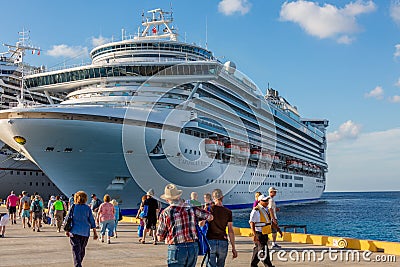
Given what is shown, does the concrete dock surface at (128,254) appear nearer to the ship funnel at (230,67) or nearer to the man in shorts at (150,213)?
the man in shorts at (150,213)

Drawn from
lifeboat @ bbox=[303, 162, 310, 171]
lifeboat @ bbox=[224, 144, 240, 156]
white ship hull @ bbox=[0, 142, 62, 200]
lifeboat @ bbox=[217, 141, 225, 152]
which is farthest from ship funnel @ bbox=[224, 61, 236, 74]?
lifeboat @ bbox=[303, 162, 310, 171]

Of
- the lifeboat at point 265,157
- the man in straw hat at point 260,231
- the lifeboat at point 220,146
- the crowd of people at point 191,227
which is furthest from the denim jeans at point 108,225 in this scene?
the lifeboat at point 265,157

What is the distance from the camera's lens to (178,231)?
5.13m

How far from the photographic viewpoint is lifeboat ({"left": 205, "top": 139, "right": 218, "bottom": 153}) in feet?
96.9

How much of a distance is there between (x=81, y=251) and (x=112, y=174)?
59.4 feet

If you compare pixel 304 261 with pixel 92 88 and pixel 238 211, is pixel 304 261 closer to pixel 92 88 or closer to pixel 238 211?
pixel 92 88

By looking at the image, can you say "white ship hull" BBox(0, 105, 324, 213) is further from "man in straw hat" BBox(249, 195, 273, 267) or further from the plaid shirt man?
the plaid shirt man

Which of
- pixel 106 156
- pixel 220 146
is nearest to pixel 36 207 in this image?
pixel 106 156

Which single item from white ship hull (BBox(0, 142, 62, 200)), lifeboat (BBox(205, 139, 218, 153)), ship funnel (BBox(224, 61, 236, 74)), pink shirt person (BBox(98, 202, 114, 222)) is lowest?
pink shirt person (BBox(98, 202, 114, 222))

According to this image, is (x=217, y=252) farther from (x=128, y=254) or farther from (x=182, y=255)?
(x=128, y=254)

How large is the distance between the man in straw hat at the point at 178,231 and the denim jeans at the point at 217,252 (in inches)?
48.4

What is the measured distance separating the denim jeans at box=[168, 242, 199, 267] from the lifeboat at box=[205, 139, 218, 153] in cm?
2431

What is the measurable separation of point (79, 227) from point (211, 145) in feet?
75.4

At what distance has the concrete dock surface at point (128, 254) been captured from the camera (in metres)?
8.88
